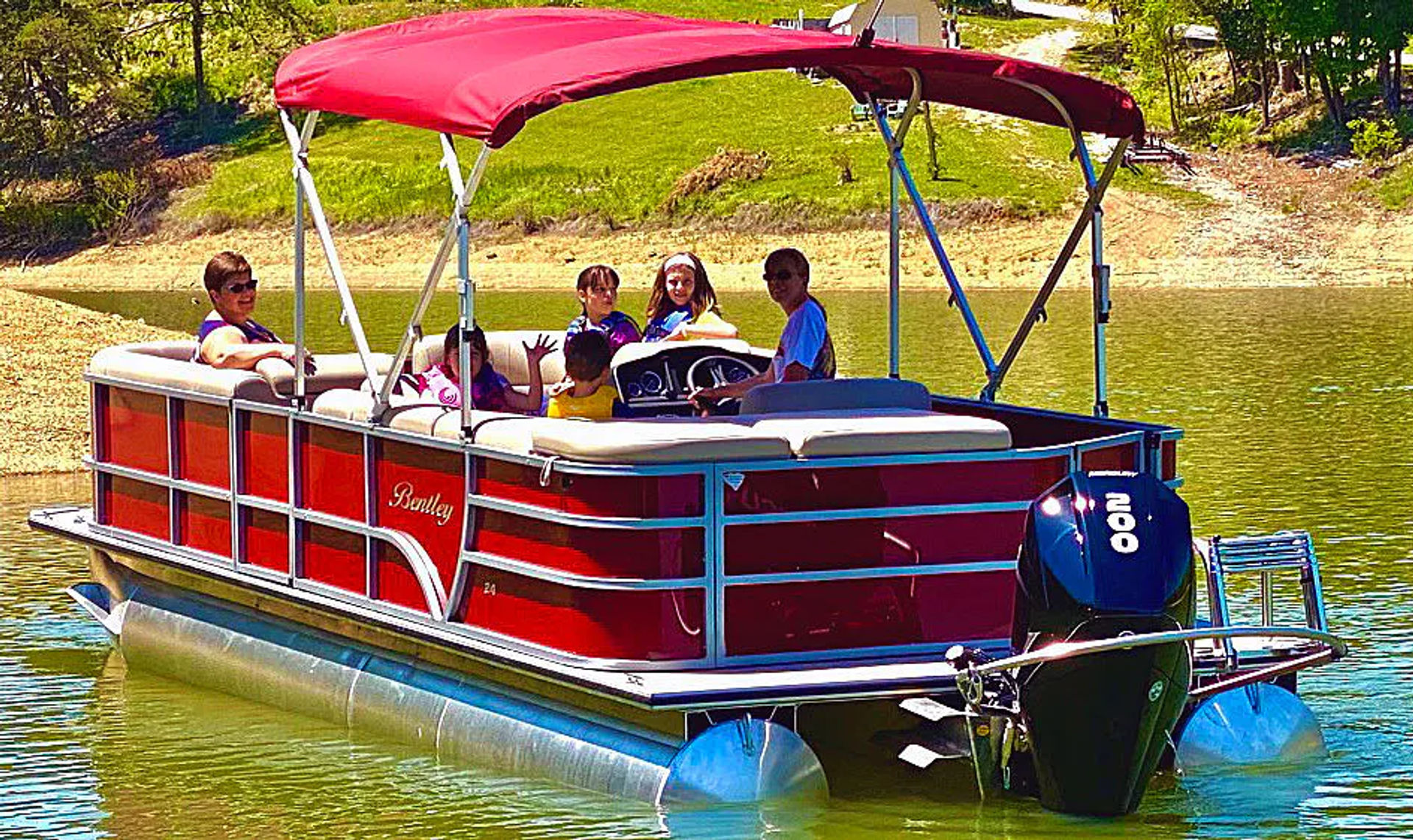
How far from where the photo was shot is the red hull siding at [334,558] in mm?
10422

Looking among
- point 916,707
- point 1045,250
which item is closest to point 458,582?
point 916,707

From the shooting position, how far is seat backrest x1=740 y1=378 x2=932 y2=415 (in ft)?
33.1

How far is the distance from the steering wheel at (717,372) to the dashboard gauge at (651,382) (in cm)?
13

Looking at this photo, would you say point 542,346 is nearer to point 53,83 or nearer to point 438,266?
point 438,266

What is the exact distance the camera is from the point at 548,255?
45.2 meters

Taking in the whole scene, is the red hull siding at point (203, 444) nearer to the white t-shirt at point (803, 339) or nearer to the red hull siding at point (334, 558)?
the red hull siding at point (334, 558)

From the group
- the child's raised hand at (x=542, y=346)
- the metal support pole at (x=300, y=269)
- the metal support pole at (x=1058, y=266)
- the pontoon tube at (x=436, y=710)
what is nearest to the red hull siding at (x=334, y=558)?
the pontoon tube at (x=436, y=710)

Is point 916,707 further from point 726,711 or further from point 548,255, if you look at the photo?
point 548,255

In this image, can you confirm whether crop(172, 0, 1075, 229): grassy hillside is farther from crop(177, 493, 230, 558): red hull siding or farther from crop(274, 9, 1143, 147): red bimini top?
crop(274, 9, 1143, 147): red bimini top

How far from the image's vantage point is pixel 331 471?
1055 centimetres

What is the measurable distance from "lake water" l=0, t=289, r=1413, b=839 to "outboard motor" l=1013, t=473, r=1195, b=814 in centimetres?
32

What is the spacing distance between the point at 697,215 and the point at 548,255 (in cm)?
286

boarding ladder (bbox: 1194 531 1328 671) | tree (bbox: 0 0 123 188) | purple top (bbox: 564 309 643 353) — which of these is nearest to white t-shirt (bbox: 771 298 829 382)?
purple top (bbox: 564 309 643 353)

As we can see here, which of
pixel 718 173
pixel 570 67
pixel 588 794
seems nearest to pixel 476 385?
pixel 570 67
